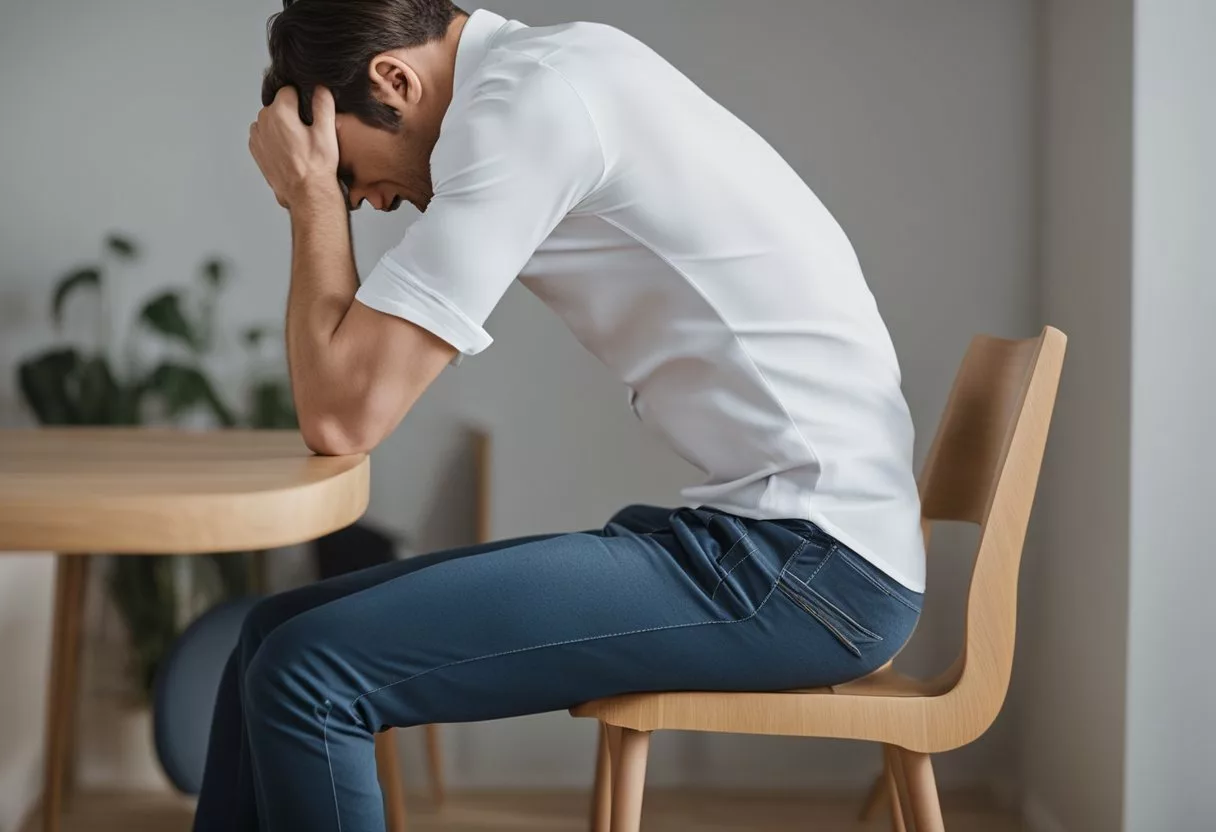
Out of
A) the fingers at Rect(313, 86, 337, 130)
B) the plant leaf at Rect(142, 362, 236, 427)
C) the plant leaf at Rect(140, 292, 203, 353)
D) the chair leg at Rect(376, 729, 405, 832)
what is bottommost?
the chair leg at Rect(376, 729, 405, 832)

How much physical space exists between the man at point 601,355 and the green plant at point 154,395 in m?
1.11

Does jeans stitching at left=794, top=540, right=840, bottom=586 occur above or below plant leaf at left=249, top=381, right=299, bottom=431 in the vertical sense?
above

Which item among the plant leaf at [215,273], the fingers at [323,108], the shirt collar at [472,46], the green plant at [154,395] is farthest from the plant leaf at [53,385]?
the shirt collar at [472,46]

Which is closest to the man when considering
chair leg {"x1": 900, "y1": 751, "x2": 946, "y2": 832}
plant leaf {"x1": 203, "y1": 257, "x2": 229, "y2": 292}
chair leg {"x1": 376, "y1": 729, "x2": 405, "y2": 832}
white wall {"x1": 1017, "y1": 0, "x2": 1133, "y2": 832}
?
chair leg {"x1": 900, "y1": 751, "x2": 946, "y2": 832}

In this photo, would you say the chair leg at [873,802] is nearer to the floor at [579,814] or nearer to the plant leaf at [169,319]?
the floor at [579,814]

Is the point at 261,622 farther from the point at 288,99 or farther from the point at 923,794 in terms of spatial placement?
the point at 923,794

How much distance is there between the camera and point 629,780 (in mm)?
1147

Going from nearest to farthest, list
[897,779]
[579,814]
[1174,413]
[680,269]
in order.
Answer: [680,269]
[897,779]
[1174,413]
[579,814]

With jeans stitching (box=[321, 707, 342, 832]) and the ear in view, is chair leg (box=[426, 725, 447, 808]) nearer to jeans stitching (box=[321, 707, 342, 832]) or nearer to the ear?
jeans stitching (box=[321, 707, 342, 832])

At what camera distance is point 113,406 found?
228cm

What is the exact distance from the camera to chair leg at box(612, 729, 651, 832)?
3.74 ft

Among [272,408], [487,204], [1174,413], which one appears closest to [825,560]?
[487,204]

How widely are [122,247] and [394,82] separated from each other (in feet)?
4.22

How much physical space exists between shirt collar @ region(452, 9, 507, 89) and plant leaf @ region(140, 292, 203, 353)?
1197mm
